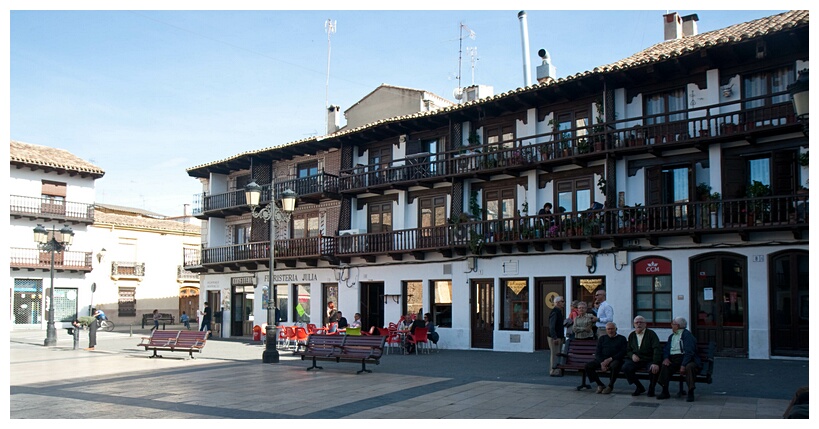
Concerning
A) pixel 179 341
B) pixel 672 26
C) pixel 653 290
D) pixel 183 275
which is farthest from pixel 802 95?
pixel 183 275

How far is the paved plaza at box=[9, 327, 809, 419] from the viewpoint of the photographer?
1125 cm

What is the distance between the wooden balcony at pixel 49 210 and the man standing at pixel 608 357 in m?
41.0

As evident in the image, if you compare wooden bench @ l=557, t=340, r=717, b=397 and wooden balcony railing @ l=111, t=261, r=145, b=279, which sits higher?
wooden balcony railing @ l=111, t=261, r=145, b=279

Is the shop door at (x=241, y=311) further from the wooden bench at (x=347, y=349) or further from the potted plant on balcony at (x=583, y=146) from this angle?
the potted plant on balcony at (x=583, y=146)

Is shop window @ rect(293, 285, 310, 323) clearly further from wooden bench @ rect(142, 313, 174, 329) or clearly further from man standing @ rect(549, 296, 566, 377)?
wooden bench @ rect(142, 313, 174, 329)

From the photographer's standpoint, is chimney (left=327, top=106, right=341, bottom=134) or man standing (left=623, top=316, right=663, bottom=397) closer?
man standing (left=623, top=316, right=663, bottom=397)

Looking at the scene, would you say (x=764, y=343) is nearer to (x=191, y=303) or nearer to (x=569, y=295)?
(x=569, y=295)

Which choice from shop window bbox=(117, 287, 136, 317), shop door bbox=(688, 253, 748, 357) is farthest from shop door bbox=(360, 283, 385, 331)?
shop window bbox=(117, 287, 136, 317)

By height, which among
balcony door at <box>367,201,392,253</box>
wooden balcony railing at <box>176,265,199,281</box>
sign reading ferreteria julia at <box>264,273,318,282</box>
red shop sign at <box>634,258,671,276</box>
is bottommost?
wooden balcony railing at <box>176,265,199,281</box>

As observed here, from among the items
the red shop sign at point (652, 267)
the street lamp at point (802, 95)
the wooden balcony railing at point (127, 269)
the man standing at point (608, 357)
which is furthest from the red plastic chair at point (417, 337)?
the wooden balcony railing at point (127, 269)

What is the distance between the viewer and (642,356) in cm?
1266

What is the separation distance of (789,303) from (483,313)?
10.0 metres

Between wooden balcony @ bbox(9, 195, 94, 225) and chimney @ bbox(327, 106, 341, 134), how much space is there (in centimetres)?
2001
